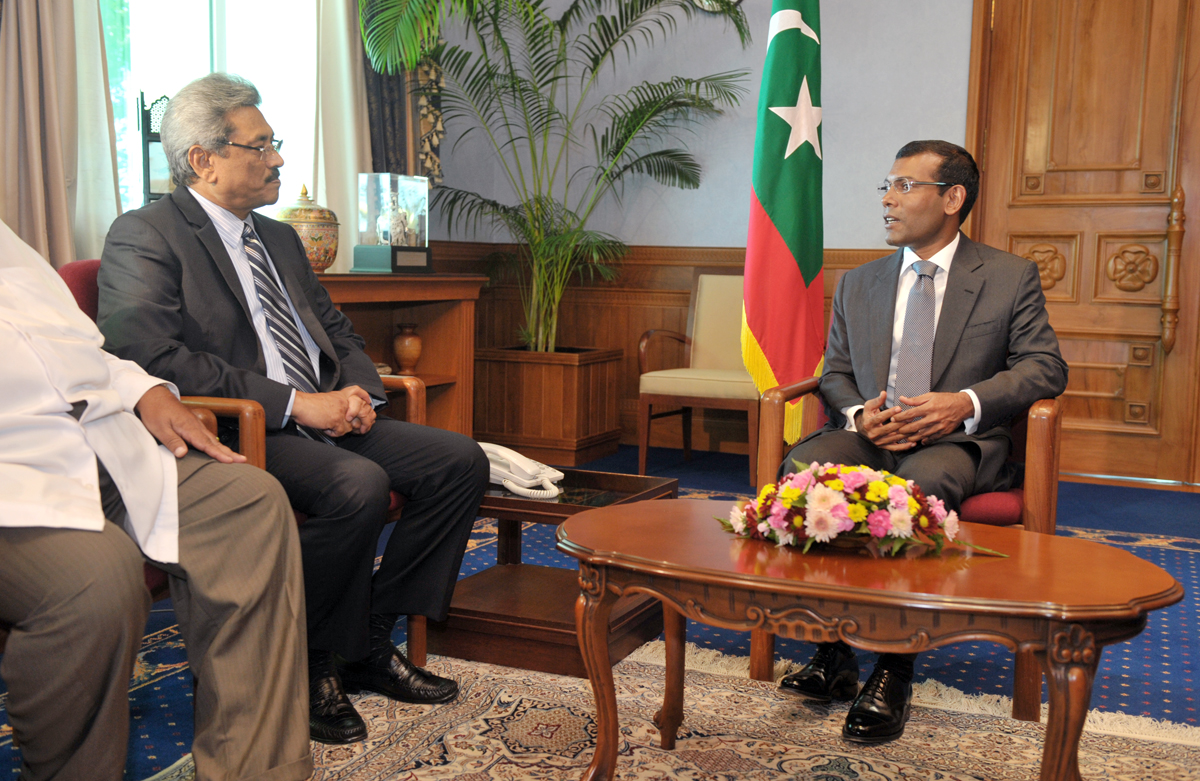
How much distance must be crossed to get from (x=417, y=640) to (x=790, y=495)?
107cm

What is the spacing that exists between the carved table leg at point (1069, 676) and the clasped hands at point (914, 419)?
95 centimetres

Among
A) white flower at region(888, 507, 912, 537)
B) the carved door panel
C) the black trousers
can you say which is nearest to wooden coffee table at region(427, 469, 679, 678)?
the black trousers

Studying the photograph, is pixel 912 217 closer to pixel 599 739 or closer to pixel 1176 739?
pixel 1176 739

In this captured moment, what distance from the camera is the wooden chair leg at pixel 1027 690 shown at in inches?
83.0

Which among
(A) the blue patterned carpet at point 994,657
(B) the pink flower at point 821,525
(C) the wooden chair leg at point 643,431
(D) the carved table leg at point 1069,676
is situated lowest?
(A) the blue patterned carpet at point 994,657

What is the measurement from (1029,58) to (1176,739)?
369cm

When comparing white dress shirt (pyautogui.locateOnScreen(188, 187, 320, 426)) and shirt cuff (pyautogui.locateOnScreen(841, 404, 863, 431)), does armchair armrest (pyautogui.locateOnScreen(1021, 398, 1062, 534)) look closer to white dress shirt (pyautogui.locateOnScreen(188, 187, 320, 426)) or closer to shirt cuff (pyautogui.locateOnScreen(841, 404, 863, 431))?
shirt cuff (pyautogui.locateOnScreen(841, 404, 863, 431))

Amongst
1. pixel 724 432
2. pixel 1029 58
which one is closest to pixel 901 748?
pixel 724 432

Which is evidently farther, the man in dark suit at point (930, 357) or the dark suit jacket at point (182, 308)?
the man in dark suit at point (930, 357)

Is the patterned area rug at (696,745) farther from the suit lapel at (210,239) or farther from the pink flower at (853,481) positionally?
the suit lapel at (210,239)

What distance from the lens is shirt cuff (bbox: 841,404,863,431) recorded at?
97.3 inches

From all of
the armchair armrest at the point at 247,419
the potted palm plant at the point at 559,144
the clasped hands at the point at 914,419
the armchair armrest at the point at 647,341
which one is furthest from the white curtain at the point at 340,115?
the clasped hands at the point at 914,419

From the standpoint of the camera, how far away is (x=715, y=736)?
2.04 metres

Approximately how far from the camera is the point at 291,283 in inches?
96.8
